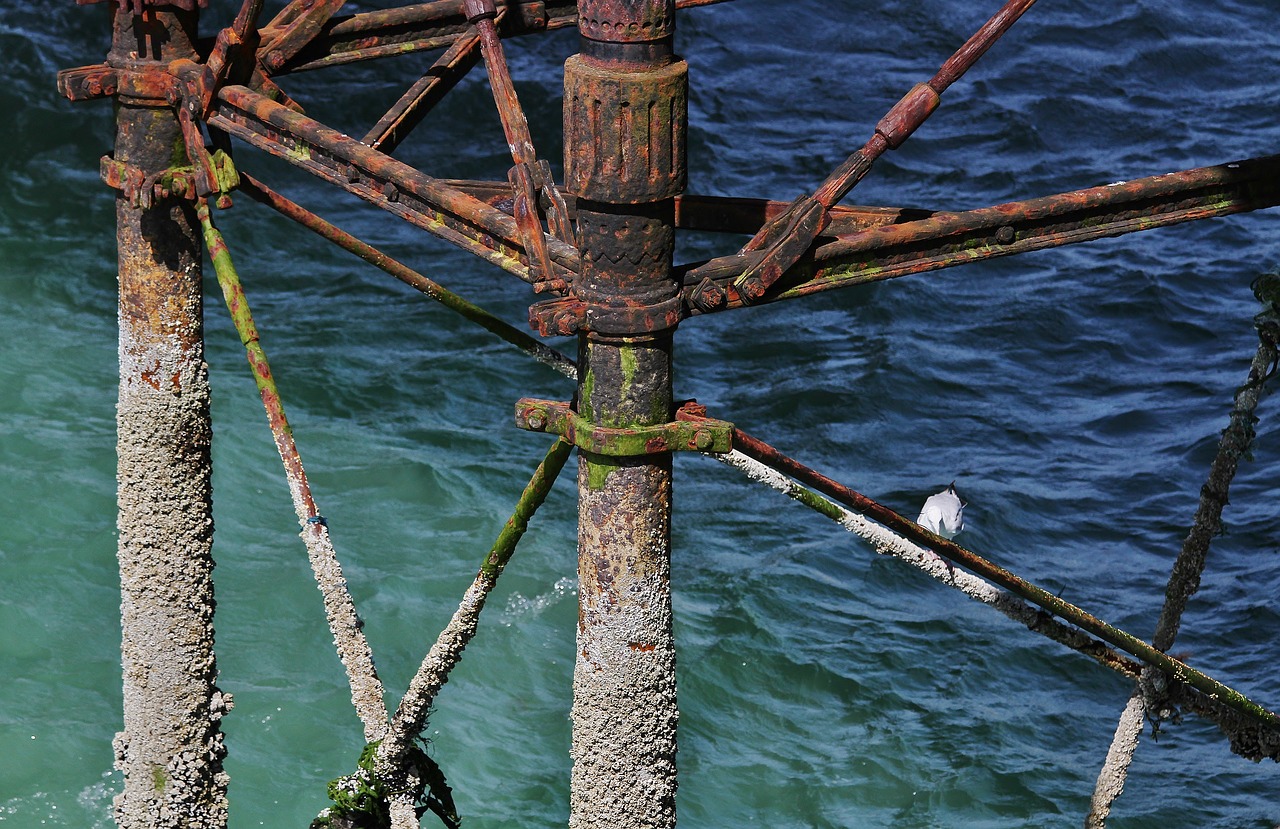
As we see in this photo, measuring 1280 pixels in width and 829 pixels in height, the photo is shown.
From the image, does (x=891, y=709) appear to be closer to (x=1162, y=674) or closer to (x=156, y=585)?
(x=1162, y=674)

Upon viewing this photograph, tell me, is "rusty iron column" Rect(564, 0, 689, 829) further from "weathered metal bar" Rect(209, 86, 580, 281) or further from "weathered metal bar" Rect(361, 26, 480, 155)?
"weathered metal bar" Rect(361, 26, 480, 155)

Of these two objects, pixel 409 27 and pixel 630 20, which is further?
pixel 409 27

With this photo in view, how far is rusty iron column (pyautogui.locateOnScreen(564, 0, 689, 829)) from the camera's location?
4324mm

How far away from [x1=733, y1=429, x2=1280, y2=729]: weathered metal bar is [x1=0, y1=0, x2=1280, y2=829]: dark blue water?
3980 millimetres

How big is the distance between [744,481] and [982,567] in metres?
8.11

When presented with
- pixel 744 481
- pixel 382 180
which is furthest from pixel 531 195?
pixel 744 481

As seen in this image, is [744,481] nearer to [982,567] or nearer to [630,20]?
[982,567]

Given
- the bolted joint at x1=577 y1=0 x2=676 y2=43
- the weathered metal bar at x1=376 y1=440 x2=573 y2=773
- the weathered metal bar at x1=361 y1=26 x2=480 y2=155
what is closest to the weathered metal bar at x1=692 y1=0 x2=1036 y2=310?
the bolted joint at x1=577 y1=0 x2=676 y2=43

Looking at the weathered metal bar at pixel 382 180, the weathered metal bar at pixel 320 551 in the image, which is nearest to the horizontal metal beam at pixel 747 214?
the weathered metal bar at pixel 382 180

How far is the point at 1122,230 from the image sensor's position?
5.11 m

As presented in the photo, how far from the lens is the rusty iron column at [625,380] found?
14.2ft

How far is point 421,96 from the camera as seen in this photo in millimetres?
6680

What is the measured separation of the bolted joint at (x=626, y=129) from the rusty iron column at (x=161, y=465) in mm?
2330

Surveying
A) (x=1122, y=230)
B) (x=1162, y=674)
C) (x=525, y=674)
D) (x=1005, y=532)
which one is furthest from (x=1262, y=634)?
(x=1122, y=230)
